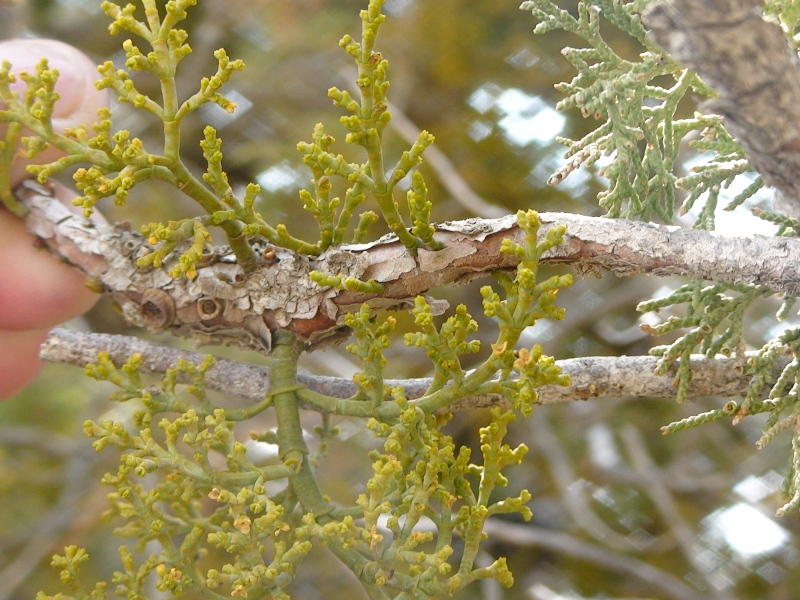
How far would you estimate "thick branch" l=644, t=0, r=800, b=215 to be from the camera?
1.66ft

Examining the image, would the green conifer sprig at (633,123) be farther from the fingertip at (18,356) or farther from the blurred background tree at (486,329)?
the blurred background tree at (486,329)

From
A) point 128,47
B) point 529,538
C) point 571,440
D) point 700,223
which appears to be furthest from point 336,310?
point 571,440

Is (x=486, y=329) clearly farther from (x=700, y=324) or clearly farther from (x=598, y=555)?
(x=700, y=324)

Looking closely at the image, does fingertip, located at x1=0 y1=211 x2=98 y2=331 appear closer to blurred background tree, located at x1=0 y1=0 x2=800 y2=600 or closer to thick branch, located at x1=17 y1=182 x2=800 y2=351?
thick branch, located at x1=17 y1=182 x2=800 y2=351

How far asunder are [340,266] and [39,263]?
0.42 metres

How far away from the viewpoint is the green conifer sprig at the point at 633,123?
2.66 ft

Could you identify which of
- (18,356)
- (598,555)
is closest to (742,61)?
(18,356)

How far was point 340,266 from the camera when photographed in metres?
0.77

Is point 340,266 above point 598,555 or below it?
below

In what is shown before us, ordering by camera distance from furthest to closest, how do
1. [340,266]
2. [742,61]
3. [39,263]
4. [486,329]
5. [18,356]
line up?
[486,329] → [18,356] → [39,263] → [340,266] → [742,61]

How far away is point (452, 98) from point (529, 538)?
4.20 feet

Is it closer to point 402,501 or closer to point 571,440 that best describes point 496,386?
point 402,501

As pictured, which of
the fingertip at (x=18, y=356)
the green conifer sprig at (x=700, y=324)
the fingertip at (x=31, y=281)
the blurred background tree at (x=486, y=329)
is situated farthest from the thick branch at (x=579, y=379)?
the blurred background tree at (x=486, y=329)

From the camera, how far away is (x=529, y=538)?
207 centimetres
